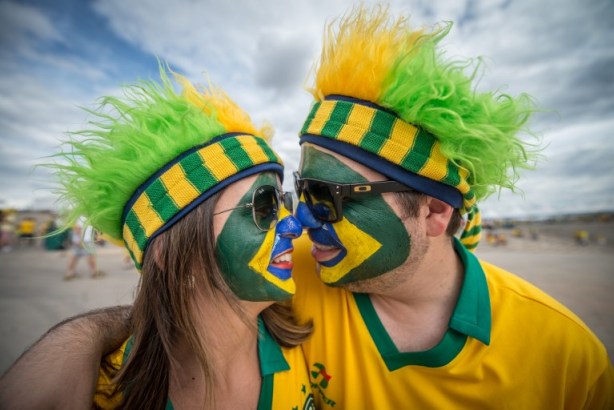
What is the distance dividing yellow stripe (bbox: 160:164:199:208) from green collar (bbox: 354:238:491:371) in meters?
1.29

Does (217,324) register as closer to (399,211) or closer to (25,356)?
(25,356)

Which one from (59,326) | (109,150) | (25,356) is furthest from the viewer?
(109,150)

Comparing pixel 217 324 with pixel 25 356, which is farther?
pixel 217 324

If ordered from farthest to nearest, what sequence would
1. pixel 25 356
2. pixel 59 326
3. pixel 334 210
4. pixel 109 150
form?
pixel 334 210 < pixel 109 150 < pixel 59 326 < pixel 25 356

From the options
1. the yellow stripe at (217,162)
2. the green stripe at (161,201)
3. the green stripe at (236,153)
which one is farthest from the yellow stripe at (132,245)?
the green stripe at (236,153)

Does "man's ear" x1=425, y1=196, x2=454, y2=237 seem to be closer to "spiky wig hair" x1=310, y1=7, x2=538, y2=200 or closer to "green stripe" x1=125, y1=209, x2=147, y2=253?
"spiky wig hair" x1=310, y1=7, x2=538, y2=200

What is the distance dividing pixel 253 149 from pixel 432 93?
1045mm

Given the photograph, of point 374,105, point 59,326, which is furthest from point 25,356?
point 374,105

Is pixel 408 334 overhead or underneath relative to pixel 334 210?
underneath

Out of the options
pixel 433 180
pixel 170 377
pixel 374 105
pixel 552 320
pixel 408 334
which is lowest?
pixel 170 377

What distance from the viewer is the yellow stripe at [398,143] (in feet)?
5.23

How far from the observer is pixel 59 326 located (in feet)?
4.75

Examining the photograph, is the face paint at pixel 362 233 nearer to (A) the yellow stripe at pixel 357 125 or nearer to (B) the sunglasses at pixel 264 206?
(A) the yellow stripe at pixel 357 125

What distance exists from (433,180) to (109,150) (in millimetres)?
1850
